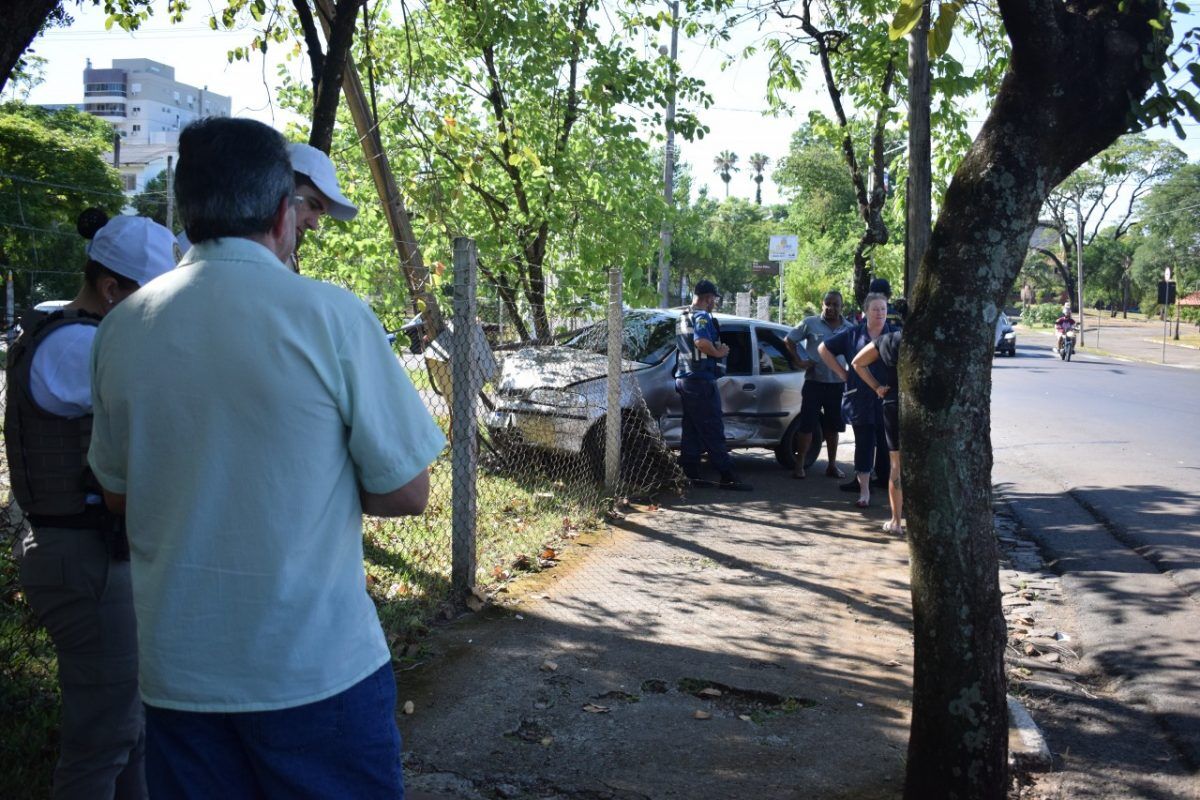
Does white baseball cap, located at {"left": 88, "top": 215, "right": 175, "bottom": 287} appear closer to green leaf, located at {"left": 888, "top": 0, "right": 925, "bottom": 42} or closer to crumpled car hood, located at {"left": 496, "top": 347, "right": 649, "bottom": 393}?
green leaf, located at {"left": 888, "top": 0, "right": 925, "bottom": 42}

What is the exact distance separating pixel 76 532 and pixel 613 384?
6288mm

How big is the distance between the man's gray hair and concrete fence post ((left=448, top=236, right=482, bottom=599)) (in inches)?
150

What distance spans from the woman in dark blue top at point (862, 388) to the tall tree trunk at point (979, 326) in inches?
210

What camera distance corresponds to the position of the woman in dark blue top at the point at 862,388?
888 centimetres

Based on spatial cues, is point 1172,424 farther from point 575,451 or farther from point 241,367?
point 241,367

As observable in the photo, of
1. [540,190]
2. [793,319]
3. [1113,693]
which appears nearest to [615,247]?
[540,190]

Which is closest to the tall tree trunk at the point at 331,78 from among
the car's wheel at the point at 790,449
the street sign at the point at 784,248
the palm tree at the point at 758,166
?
the car's wheel at the point at 790,449

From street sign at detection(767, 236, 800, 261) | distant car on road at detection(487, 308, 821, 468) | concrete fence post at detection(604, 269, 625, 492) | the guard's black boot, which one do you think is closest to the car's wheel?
distant car on road at detection(487, 308, 821, 468)

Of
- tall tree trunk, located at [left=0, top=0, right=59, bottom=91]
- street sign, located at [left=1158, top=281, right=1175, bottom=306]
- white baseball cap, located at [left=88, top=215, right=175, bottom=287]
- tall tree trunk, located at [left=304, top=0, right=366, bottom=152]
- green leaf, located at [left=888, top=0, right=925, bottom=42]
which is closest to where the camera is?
white baseball cap, located at [left=88, top=215, right=175, bottom=287]

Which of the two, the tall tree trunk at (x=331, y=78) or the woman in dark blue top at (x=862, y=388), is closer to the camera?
the tall tree trunk at (x=331, y=78)

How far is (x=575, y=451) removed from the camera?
9.49m

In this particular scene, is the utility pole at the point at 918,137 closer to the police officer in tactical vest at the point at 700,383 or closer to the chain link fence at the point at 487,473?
the police officer in tactical vest at the point at 700,383

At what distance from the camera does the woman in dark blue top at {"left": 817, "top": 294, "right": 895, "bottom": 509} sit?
8883 millimetres

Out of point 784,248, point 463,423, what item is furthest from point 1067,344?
point 463,423
